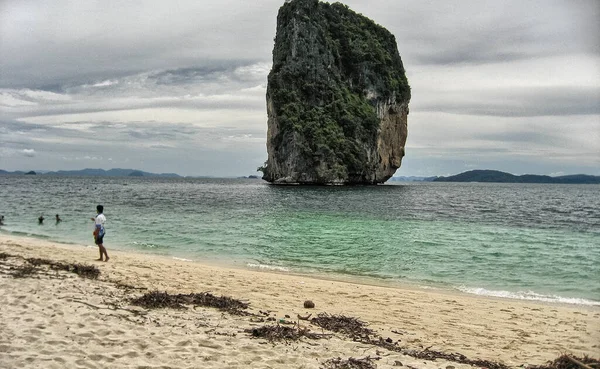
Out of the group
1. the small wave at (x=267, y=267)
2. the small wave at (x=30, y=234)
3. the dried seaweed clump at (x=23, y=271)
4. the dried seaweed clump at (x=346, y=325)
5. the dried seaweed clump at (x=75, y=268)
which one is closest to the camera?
the dried seaweed clump at (x=346, y=325)

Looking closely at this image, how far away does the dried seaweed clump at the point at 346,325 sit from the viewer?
7598mm

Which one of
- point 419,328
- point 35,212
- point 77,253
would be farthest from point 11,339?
point 35,212

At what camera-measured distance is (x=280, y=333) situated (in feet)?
23.4

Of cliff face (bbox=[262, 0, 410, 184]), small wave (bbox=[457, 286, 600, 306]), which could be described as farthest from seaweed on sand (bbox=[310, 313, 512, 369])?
cliff face (bbox=[262, 0, 410, 184])

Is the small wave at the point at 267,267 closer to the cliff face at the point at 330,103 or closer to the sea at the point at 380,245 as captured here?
the sea at the point at 380,245

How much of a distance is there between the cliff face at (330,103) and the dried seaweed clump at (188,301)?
3073 inches

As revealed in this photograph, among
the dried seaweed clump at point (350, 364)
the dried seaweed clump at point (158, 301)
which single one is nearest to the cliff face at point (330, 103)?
the dried seaweed clump at point (158, 301)

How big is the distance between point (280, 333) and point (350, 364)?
1.51 meters

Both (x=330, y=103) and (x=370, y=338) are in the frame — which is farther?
(x=330, y=103)

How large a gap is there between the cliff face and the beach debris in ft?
262

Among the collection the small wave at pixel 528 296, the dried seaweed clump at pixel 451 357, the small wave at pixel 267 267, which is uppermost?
the dried seaweed clump at pixel 451 357

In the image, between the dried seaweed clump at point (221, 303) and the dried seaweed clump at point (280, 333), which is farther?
the dried seaweed clump at point (221, 303)

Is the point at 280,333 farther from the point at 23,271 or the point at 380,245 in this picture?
the point at 380,245

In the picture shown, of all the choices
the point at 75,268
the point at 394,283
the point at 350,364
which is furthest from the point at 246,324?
the point at 394,283
